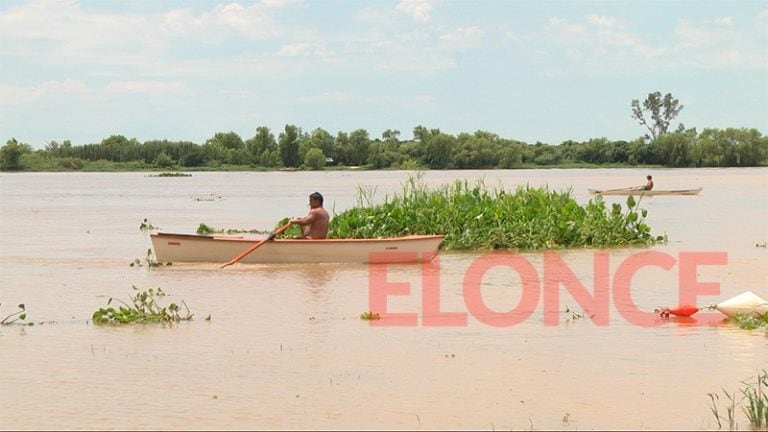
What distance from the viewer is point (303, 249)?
17891 mm

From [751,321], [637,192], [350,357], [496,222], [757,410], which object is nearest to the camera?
[757,410]

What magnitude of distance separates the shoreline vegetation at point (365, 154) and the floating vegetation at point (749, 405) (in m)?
102

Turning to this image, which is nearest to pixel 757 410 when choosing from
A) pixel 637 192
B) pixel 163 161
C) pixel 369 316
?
pixel 369 316

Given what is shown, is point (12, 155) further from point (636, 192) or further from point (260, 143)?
point (636, 192)

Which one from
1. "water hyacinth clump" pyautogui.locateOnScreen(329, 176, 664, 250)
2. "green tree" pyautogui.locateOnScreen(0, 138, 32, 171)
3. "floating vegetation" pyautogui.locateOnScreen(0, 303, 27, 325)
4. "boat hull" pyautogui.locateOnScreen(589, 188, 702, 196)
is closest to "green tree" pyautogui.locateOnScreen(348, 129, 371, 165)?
"green tree" pyautogui.locateOnScreen(0, 138, 32, 171)

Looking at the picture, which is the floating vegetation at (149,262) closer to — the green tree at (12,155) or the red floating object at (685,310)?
the red floating object at (685,310)

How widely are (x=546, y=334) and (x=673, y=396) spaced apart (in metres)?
2.97

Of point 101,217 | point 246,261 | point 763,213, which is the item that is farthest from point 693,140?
point 246,261

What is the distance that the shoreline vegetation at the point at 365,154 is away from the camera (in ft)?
365

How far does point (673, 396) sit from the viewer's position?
8.76 meters

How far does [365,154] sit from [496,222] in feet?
328

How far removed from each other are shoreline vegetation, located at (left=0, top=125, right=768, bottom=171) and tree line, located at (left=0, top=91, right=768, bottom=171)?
10cm

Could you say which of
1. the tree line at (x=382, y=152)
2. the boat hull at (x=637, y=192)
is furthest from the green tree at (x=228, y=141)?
the boat hull at (x=637, y=192)

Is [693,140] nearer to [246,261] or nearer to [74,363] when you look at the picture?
[246,261]
